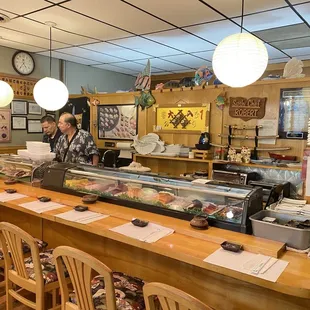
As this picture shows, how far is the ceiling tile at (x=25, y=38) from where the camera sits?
4.37 meters

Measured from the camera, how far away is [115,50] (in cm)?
523

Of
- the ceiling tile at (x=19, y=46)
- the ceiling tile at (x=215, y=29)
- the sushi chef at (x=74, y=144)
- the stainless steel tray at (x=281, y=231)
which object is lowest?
the stainless steel tray at (x=281, y=231)

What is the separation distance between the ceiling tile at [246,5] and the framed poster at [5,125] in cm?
384

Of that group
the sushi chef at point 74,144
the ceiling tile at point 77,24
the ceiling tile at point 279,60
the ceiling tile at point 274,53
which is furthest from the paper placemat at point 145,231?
the ceiling tile at point 279,60

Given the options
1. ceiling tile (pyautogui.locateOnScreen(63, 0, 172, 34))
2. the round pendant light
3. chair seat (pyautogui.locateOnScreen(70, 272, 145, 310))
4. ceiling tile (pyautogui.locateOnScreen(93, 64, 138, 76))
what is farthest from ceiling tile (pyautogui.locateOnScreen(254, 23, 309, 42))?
chair seat (pyautogui.locateOnScreen(70, 272, 145, 310))

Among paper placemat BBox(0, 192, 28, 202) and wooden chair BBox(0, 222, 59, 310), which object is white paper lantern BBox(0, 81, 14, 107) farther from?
wooden chair BBox(0, 222, 59, 310)

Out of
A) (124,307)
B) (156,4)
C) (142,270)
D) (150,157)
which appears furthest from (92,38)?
(124,307)

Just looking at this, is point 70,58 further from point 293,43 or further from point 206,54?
point 293,43

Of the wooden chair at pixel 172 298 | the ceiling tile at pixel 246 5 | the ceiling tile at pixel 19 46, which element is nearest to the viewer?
the wooden chair at pixel 172 298

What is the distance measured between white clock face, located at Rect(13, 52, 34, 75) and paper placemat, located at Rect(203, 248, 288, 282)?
5.08 metres

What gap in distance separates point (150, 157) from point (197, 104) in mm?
1059

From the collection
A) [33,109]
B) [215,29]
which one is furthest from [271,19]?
[33,109]

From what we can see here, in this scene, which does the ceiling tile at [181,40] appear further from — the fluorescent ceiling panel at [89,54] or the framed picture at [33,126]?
the framed picture at [33,126]

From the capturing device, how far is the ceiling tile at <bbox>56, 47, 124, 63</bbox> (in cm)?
528
